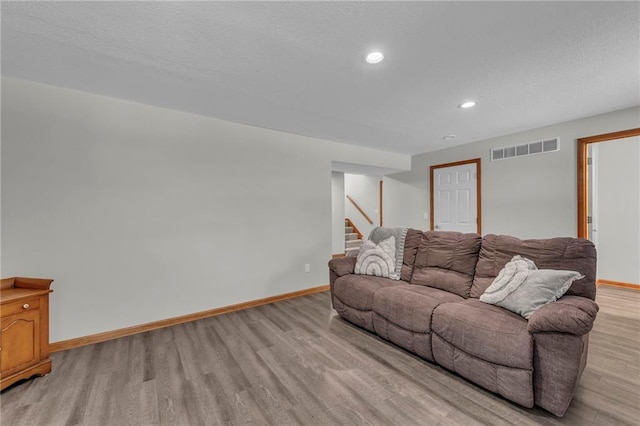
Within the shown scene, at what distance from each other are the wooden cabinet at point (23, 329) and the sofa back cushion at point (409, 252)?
3206mm

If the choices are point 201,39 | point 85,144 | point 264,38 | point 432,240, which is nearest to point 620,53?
point 432,240

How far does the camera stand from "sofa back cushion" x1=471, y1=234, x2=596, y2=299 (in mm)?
1937

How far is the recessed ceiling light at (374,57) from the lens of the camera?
1.96 metres

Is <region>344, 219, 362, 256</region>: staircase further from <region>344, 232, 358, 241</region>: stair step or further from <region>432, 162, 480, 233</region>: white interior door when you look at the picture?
<region>432, 162, 480, 233</region>: white interior door

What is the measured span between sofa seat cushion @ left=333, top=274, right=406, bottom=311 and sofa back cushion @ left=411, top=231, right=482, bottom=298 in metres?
0.30

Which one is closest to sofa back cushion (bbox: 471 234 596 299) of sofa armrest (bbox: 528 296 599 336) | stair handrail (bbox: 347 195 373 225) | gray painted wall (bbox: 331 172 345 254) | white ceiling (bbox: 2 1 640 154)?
sofa armrest (bbox: 528 296 599 336)

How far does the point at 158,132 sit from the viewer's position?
2959 mm

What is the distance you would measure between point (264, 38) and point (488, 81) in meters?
1.98

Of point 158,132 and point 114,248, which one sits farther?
point 158,132

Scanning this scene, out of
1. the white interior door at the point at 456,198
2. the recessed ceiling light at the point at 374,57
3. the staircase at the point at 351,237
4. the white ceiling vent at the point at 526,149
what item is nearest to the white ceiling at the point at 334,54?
the recessed ceiling light at the point at 374,57

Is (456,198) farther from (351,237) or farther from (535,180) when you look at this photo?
(351,237)

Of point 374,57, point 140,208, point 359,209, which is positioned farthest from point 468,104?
point 359,209

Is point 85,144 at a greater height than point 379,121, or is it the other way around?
point 379,121

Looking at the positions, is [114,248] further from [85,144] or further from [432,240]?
[432,240]
